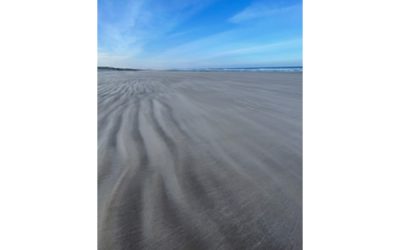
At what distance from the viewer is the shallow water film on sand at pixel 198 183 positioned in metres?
0.85

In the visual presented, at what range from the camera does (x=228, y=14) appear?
232 cm

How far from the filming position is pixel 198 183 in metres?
1.17

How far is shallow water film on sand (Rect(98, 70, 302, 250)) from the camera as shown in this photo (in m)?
0.85
